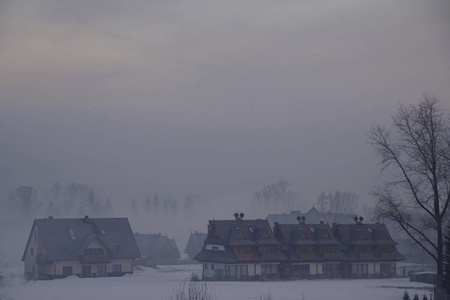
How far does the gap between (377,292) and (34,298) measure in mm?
34313

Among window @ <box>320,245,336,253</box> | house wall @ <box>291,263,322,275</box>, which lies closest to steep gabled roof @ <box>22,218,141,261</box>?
Result: house wall @ <box>291,263,322,275</box>

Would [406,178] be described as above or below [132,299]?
above

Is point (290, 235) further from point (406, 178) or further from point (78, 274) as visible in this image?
point (406, 178)

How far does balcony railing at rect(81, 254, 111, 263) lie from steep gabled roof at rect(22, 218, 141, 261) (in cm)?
82

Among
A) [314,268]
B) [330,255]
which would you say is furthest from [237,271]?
[330,255]

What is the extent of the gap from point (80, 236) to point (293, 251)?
3137 cm

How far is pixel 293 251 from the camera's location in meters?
92.2

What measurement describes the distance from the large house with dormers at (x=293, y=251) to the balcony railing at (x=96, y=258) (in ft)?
43.8

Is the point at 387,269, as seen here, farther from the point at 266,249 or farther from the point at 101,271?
the point at 101,271

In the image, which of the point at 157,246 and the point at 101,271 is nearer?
the point at 101,271

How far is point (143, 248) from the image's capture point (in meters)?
127

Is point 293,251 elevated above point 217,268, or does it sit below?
above

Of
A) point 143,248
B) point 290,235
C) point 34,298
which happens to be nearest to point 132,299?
point 34,298

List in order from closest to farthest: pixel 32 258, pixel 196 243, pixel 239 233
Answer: pixel 239 233 → pixel 32 258 → pixel 196 243
